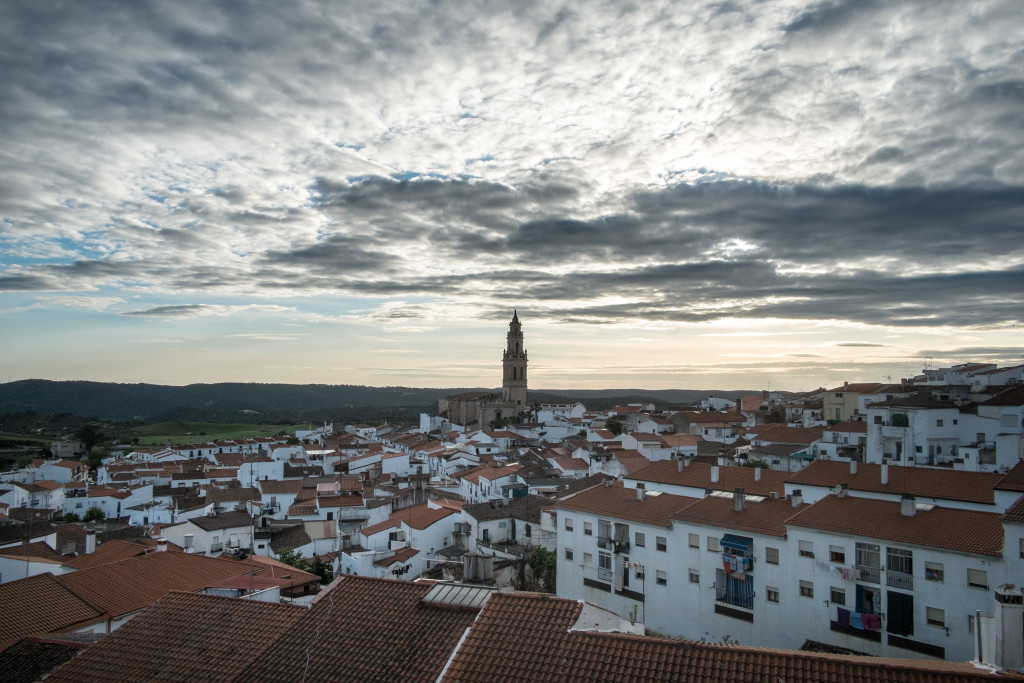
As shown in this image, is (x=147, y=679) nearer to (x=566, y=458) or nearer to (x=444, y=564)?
(x=444, y=564)

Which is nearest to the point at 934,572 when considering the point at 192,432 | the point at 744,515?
the point at 744,515

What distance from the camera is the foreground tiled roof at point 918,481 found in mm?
23922

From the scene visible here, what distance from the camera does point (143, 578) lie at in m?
18.6

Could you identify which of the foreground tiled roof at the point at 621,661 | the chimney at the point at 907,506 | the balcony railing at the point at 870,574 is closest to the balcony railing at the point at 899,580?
the balcony railing at the point at 870,574

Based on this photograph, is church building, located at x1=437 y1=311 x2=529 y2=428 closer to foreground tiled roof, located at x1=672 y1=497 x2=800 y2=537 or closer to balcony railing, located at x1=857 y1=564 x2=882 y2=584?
foreground tiled roof, located at x1=672 y1=497 x2=800 y2=537

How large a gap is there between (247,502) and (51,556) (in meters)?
26.0

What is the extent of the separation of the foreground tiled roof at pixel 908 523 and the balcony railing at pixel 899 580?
38.0 inches

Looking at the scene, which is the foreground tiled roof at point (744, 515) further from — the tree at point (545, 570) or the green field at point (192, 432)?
the green field at point (192, 432)

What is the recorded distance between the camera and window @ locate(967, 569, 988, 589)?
18.2 m

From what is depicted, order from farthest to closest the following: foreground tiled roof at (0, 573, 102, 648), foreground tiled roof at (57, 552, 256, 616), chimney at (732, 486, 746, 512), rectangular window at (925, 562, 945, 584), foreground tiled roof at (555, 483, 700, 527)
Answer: foreground tiled roof at (555, 483, 700, 527), chimney at (732, 486, 746, 512), rectangular window at (925, 562, 945, 584), foreground tiled roof at (57, 552, 256, 616), foreground tiled roof at (0, 573, 102, 648)

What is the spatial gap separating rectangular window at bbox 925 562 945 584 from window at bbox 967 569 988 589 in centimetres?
66

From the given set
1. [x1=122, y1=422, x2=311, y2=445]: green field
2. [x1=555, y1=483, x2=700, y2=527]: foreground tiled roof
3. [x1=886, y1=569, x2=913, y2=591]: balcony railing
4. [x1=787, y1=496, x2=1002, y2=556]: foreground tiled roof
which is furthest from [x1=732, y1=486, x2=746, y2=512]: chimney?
[x1=122, y1=422, x2=311, y2=445]: green field

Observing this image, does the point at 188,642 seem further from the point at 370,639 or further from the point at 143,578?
the point at 143,578

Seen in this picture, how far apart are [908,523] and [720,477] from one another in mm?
10678
